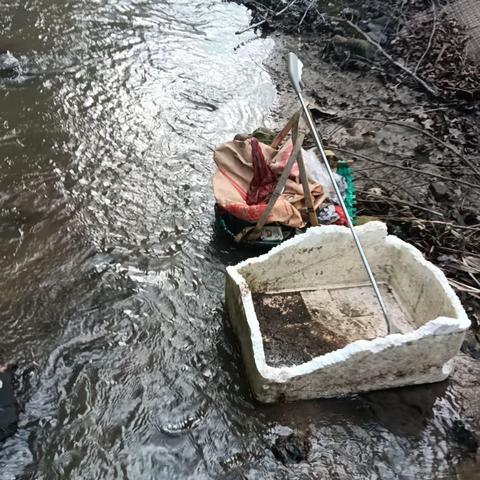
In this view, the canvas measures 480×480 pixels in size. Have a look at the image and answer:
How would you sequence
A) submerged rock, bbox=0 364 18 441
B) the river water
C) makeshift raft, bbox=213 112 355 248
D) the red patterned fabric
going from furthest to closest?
the red patterned fabric → makeshift raft, bbox=213 112 355 248 → the river water → submerged rock, bbox=0 364 18 441

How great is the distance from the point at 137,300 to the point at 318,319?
4.96ft

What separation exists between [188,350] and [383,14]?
7.40 meters

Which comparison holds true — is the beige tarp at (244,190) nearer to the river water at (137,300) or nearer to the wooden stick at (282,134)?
the wooden stick at (282,134)

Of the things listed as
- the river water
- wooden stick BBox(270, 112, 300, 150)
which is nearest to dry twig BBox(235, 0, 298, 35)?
the river water

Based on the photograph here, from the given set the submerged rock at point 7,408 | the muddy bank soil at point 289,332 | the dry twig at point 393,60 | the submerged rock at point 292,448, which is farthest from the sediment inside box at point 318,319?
the dry twig at point 393,60

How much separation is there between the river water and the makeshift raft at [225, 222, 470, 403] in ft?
0.81

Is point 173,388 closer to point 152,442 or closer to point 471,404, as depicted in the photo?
point 152,442

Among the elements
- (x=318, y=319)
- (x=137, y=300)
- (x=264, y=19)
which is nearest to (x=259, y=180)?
(x=318, y=319)

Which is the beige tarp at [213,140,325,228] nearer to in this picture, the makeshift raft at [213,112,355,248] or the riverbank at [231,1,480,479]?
the makeshift raft at [213,112,355,248]

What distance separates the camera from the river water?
378 cm

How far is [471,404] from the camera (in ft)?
13.8

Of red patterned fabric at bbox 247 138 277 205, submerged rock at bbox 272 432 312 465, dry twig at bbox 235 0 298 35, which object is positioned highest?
red patterned fabric at bbox 247 138 277 205

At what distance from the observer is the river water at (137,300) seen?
3783mm

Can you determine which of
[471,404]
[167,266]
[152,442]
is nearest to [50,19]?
[167,266]
